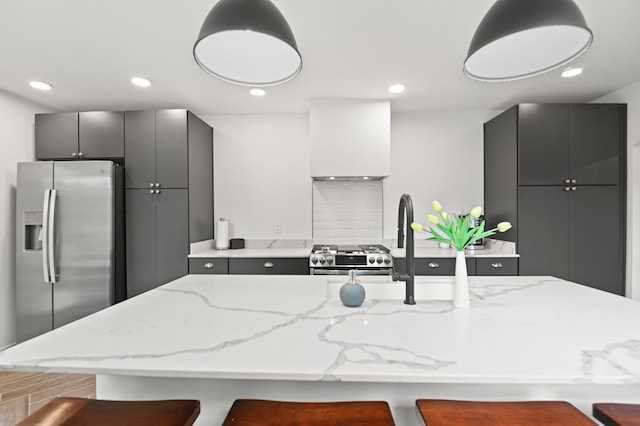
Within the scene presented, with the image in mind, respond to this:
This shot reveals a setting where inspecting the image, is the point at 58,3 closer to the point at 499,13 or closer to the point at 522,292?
the point at 499,13

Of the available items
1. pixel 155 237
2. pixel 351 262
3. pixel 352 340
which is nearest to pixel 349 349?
pixel 352 340

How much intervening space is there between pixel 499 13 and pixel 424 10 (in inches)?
37.2

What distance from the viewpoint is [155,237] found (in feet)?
10.1

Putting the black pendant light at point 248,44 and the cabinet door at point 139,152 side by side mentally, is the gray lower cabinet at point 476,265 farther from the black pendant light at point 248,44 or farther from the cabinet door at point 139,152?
the cabinet door at point 139,152

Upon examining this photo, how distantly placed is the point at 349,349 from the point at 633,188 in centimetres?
351

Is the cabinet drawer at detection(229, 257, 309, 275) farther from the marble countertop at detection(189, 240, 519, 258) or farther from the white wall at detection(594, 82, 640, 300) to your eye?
the white wall at detection(594, 82, 640, 300)

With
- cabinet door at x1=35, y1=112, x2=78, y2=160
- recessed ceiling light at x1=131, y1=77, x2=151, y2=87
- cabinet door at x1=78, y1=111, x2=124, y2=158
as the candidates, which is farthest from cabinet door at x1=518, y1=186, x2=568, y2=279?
cabinet door at x1=35, y1=112, x2=78, y2=160

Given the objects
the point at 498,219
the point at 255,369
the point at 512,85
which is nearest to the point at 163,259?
the point at 255,369

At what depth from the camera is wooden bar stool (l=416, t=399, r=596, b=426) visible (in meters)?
0.85

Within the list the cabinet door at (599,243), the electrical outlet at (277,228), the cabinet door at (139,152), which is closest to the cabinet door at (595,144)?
the cabinet door at (599,243)

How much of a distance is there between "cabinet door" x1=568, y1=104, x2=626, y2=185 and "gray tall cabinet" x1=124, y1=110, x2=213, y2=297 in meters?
3.76

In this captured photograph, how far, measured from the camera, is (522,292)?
150 centimetres

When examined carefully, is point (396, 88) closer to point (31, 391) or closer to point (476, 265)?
point (476, 265)

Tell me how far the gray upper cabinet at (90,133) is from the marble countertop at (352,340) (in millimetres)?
2397
